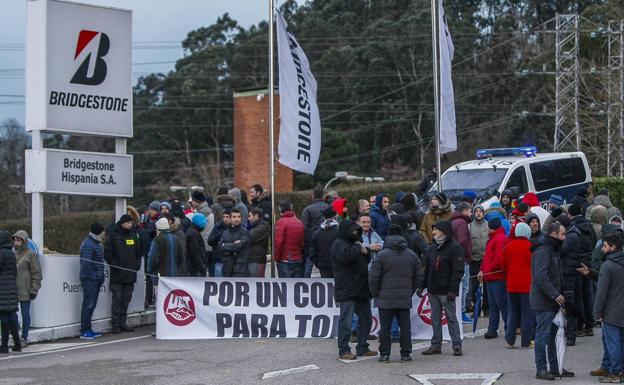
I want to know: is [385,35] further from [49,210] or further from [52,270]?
[52,270]

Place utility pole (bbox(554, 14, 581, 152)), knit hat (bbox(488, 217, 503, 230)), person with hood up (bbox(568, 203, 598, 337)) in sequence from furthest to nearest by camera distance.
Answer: utility pole (bbox(554, 14, 581, 152))
knit hat (bbox(488, 217, 503, 230))
person with hood up (bbox(568, 203, 598, 337))

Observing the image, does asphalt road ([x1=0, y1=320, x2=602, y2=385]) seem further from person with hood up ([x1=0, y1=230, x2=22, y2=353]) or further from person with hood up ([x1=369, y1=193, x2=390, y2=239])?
person with hood up ([x1=369, y1=193, x2=390, y2=239])

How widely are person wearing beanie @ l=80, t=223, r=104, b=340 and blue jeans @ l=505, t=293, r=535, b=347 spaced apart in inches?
278

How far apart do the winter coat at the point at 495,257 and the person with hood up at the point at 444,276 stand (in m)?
1.16

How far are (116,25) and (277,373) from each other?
921cm

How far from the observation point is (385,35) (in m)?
68.2

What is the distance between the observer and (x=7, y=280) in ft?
52.0

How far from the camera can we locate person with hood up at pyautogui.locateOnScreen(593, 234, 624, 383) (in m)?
12.4

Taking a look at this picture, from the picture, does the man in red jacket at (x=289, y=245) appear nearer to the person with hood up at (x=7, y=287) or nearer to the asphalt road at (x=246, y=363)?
the asphalt road at (x=246, y=363)

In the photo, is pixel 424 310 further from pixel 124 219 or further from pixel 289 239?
pixel 124 219

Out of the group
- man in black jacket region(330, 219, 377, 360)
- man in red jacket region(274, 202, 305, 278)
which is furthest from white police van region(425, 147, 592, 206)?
man in black jacket region(330, 219, 377, 360)

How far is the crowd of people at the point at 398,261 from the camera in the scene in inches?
515

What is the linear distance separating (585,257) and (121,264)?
790 cm

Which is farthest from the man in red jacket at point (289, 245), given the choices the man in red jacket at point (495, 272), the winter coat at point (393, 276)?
the winter coat at point (393, 276)
